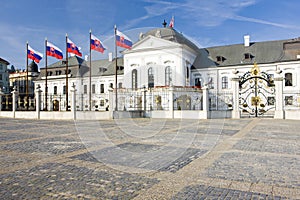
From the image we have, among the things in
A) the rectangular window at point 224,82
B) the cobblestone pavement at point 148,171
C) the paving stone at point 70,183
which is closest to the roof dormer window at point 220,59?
the rectangular window at point 224,82

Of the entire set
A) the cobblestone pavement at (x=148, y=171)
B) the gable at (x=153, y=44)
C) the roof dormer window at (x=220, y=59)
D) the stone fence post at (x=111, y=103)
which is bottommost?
the cobblestone pavement at (x=148, y=171)

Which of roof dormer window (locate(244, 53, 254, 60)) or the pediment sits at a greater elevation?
the pediment

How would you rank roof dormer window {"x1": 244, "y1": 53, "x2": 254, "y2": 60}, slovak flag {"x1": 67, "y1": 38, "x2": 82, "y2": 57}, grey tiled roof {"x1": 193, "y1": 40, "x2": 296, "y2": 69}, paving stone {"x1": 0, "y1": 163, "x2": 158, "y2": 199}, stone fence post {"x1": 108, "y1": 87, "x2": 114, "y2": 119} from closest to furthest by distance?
paving stone {"x1": 0, "y1": 163, "x2": 158, "y2": 199}, stone fence post {"x1": 108, "y1": 87, "x2": 114, "y2": 119}, slovak flag {"x1": 67, "y1": 38, "x2": 82, "y2": 57}, grey tiled roof {"x1": 193, "y1": 40, "x2": 296, "y2": 69}, roof dormer window {"x1": 244, "y1": 53, "x2": 254, "y2": 60}

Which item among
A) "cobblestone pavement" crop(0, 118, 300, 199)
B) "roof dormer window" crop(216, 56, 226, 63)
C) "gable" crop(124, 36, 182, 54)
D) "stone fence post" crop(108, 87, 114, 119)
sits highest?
"gable" crop(124, 36, 182, 54)

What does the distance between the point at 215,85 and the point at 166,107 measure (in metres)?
23.7

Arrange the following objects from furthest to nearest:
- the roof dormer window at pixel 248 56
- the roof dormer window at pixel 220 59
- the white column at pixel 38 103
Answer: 1. the roof dormer window at pixel 220 59
2. the roof dormer window at pixel 248 56
3. the white column at pixel 38 103

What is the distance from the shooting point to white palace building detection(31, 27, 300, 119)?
19.2 m

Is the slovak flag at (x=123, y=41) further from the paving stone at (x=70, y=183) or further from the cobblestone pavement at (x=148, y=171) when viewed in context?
the paving stone at (x=70, y=183)

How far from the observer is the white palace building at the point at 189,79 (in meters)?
19.2

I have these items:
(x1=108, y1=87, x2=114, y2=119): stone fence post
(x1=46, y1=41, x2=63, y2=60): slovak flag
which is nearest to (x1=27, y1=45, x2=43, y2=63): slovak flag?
(x1=46, y1=41, x2=63, y2=60): slovak flag

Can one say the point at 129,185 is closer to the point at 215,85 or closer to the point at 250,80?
the point at 250,80

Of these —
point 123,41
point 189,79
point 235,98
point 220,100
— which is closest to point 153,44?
point 189,79

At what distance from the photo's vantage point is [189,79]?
3919cm

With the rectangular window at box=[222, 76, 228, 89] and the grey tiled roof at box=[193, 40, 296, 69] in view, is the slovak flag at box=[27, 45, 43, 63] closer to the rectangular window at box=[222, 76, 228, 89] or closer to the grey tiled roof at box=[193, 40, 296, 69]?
the grey tiled roof at box=[193, 40, 296, 69]
